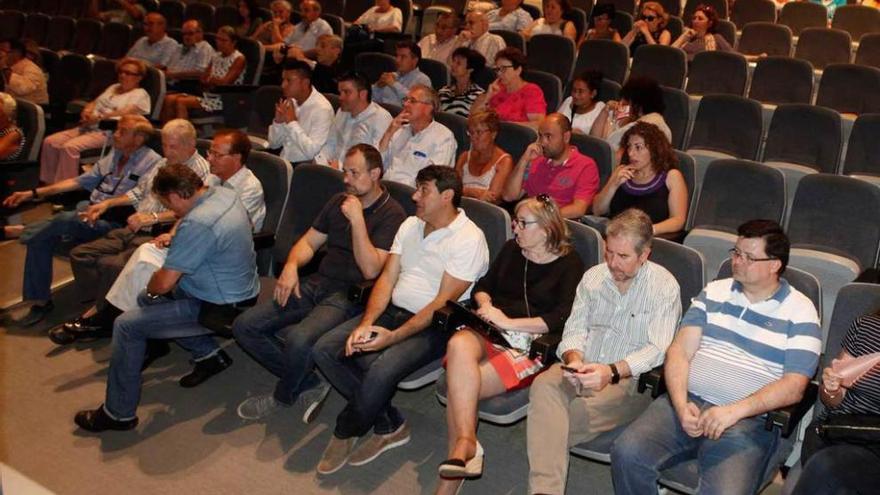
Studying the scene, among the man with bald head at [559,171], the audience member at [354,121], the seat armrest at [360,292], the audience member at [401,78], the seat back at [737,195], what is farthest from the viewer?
the audience member at [401,78]

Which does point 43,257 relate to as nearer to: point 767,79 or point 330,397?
point 330,397

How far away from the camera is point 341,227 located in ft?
12.4

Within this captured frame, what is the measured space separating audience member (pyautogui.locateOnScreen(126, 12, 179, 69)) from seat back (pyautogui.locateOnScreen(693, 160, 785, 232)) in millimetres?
4795

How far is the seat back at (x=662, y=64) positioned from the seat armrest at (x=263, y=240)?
10.3ft

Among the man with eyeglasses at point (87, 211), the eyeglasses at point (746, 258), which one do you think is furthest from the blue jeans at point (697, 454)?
the man with eyeglasses at point (87, 211)

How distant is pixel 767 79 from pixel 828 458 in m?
3.92

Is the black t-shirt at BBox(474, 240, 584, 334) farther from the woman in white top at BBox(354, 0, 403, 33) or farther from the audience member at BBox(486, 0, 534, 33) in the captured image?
the woman in white top at BBox(354, 0, 403, 33)

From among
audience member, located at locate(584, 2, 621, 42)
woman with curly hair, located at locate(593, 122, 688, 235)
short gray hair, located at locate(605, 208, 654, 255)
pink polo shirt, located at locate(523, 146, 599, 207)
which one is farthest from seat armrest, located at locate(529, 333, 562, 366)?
audience member, located at locate(584, 2, 621, 42)

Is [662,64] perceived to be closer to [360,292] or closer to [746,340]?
[360,292]

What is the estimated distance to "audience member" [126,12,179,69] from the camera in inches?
289

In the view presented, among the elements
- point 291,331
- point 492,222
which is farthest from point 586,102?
point 291,331

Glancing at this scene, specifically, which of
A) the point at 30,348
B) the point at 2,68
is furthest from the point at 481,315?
the point at 2,68

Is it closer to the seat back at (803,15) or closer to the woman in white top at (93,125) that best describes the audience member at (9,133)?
the woman in white top at (93,125)

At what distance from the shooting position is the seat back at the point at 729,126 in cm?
514
